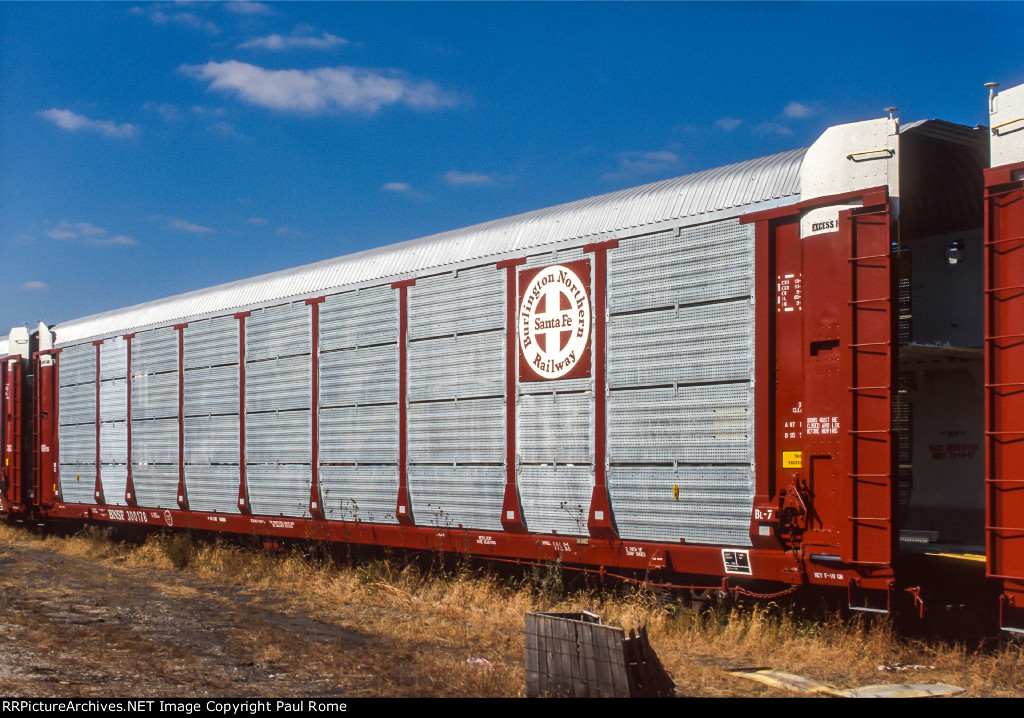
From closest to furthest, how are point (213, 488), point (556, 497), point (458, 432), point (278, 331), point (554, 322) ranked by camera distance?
point (556, 497)
point (554, 322)
point (458, 432)
point (278, 331)
point (213, 488)

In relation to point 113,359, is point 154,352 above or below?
above

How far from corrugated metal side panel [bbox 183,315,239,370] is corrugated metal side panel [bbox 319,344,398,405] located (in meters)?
2.38

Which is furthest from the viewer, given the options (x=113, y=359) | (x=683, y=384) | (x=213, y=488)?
(x=113, y=359)

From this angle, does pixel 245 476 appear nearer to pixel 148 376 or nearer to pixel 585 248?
pixel 148 376

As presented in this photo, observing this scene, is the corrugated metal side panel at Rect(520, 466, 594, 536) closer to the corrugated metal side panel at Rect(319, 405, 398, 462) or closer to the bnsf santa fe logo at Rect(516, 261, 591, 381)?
the bnsf santa fe logo at Rect(516, 261, 591, 381)

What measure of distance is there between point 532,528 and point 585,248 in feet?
10.1

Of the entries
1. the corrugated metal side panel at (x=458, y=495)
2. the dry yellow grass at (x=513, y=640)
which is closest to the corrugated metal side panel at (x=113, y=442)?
the dry yellow grass at (x=513, y=640)

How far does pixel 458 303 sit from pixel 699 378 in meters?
3.52

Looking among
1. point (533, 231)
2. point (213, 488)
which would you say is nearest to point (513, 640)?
point (533, 231)

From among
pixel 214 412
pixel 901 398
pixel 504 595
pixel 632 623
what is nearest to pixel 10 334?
pixel 214 412

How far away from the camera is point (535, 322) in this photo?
10422 millimetres

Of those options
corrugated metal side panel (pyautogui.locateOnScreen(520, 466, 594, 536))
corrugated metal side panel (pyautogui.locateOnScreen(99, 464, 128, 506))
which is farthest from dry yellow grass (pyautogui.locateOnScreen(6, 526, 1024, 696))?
corrugated metal side panel (pyautogui.locateOnScreen(99, 464, 128, 506))

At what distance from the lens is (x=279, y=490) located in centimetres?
1384

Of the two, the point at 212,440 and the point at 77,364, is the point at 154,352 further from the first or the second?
the point at 77,364
